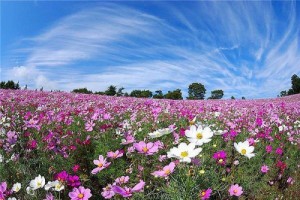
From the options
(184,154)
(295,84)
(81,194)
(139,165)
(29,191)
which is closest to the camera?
(184,154)

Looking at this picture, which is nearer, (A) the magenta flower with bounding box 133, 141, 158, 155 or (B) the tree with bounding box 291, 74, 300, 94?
(A) the magenta flower with bounding box 133, 141, 158, 155

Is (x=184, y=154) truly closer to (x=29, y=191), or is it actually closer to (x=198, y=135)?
(x=198, y=135)

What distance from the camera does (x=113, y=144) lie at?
12.4 feet

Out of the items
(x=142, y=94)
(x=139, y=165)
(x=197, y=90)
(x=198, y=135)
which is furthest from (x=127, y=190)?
(x=197, y=90)

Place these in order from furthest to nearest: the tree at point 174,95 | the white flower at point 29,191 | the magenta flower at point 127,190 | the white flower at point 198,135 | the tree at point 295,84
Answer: the tree at point 295,84 < the tree at point 174,95 < the white flower at point 29,191 < the white flower at point 198,135 < the magenta flower at point 127,190

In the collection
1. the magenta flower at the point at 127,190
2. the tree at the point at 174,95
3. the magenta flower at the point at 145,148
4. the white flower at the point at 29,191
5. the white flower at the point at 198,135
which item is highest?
the tree at the point at 174,95

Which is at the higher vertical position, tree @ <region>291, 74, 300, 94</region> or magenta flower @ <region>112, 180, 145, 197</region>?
tree @ <region>291, 74, 300, 94</region>

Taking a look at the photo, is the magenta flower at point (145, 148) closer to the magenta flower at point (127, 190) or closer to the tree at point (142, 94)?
the magenta flower at point (127, 190)

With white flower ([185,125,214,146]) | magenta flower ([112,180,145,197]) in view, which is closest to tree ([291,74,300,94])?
white flower ([185,125,214,146])

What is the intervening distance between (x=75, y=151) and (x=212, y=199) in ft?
5.92

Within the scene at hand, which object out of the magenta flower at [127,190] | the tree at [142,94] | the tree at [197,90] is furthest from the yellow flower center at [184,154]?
the tree at [197,90]

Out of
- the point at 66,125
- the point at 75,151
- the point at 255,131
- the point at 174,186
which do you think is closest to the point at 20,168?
the point at 75,151

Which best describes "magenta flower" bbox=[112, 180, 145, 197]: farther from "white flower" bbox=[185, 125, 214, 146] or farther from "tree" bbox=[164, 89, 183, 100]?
"tree" bbox=[164, 89, 183, 100]

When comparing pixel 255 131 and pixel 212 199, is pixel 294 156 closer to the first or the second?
pixel 255 131
